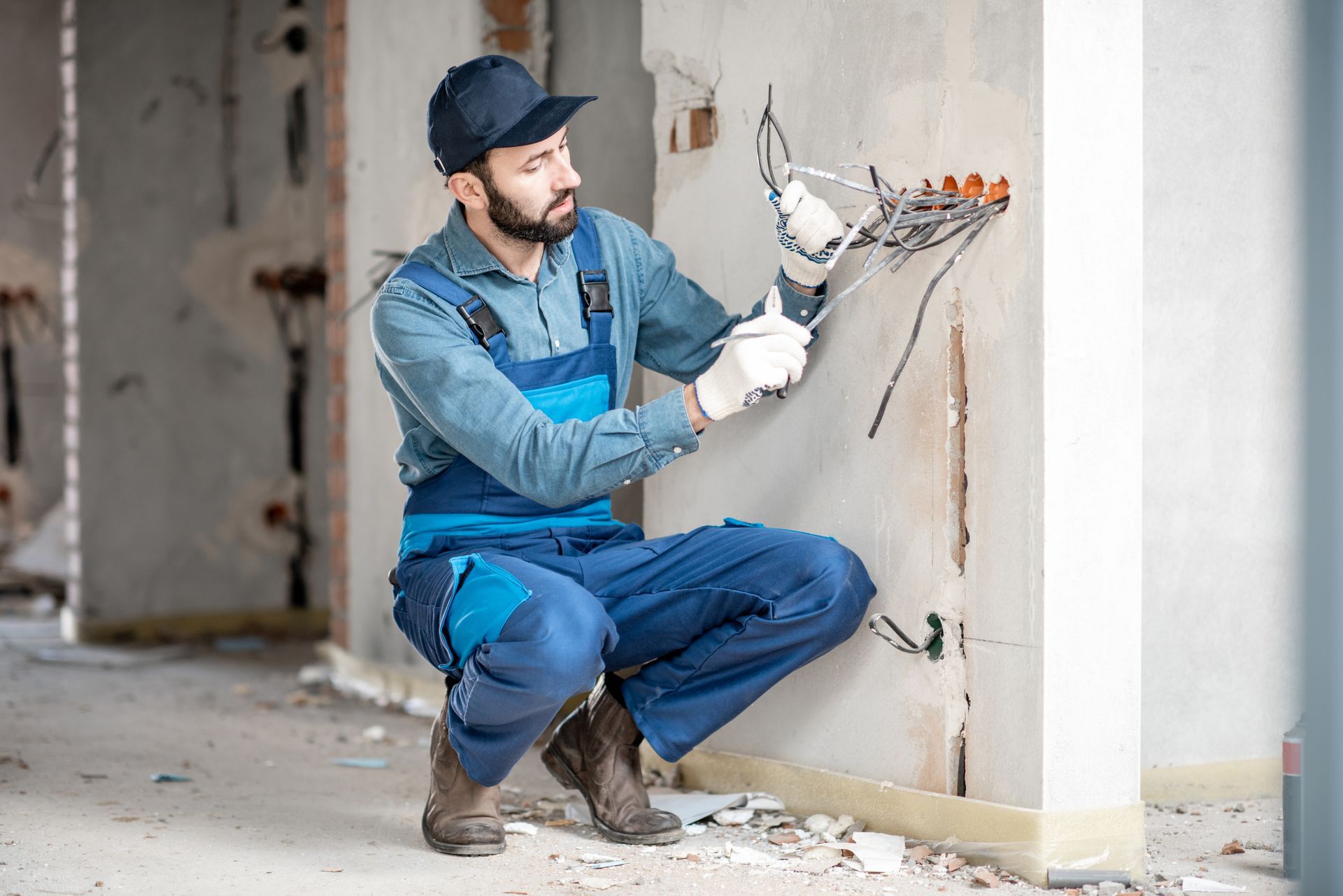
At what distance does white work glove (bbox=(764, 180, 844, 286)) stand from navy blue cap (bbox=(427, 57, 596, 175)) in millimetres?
355

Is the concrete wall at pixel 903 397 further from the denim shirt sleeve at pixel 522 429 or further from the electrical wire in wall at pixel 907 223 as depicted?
the denim shirt sleeve at pixel 522 429

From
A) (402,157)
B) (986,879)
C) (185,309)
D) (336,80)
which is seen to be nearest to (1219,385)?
(986,879)

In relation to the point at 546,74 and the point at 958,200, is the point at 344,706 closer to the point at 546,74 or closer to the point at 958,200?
the point at 546,74

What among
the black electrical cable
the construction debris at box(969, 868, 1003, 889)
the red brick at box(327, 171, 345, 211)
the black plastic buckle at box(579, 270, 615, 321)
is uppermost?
the red brick at box(327, 171, 345, 211)

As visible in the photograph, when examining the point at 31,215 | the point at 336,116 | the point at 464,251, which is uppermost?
the point at 31,215

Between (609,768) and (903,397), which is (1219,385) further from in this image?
(609,768)

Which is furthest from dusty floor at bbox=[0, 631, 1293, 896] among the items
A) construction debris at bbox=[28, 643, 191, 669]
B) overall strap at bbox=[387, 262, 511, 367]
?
overall strap at bbox=[387, 262, 511, 367]

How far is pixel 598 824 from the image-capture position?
2.26 meters

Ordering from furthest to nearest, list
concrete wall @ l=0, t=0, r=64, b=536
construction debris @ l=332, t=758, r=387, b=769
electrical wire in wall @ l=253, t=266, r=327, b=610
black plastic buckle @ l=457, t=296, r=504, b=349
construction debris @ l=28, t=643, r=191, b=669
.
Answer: concrete wall @ l=0, t=0, r=64, b=536, electrical wire in wall @ l=253, t=266, r=327, b=610, construction debris @ l=28, t=643, r=191, b=669, construction debris @ l=332, t=758, r=387, b=769, black plastic buckle @ l=457, t=296, r=504, b=349

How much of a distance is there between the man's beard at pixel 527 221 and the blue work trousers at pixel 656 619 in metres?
0.48

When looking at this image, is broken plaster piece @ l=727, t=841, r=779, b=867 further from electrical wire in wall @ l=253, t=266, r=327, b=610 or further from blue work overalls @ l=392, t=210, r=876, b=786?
electrical wire in wall @ l=253, t=266, r=327, b=610

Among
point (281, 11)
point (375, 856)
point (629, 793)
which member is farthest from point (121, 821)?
point (281, 11)

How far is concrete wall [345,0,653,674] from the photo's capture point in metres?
3.25

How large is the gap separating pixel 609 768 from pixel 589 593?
0.32 meters
